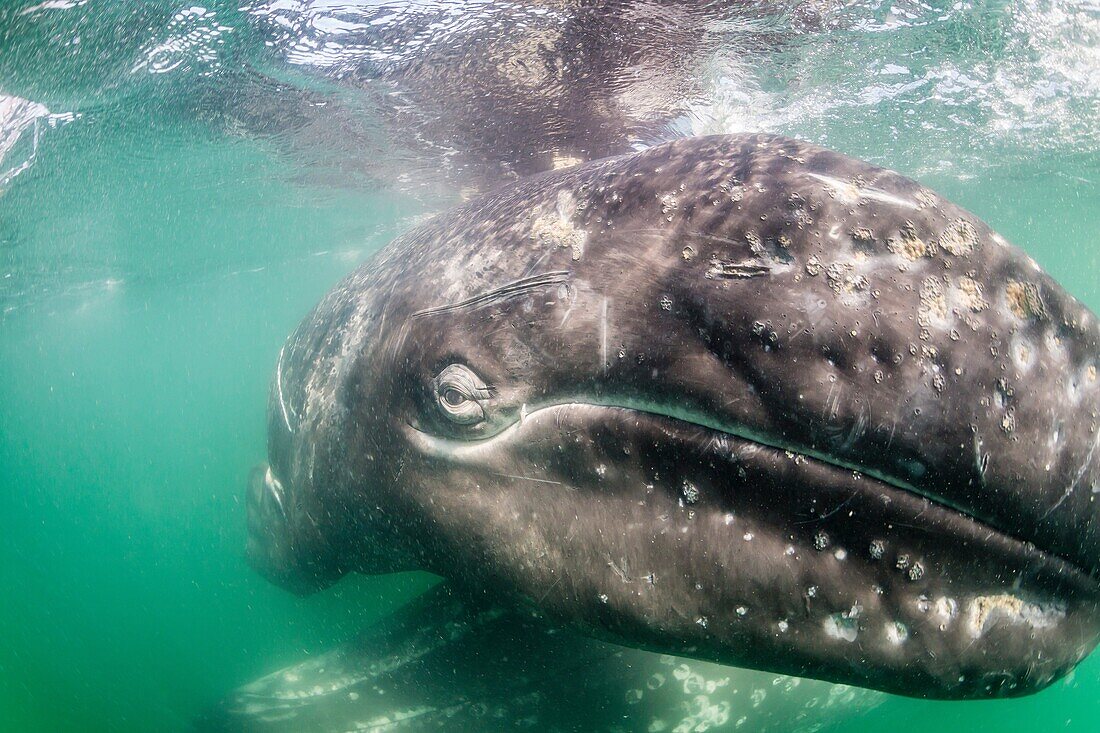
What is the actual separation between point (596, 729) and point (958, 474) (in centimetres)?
480

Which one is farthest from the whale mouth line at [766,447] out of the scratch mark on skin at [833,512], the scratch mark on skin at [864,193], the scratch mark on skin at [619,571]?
the scratch mark on skin at [864,193]

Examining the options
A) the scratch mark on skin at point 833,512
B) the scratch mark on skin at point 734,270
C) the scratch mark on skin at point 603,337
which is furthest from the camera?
the scratch mark on skin at point 603,337

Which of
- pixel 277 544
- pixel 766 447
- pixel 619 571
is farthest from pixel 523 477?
pixel 277 544

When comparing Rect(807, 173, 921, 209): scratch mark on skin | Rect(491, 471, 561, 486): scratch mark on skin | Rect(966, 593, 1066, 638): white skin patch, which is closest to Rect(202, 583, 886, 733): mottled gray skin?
Rect(491, 471, 561, 486): scratch mark on skin

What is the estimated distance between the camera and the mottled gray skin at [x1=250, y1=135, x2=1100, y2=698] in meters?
2.32

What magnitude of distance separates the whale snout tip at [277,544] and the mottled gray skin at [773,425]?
283 centimetres

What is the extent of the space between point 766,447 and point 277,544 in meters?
5.47

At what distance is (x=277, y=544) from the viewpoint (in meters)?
6.43

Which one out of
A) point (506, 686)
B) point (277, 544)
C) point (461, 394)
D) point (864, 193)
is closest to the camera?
point (864, 193)

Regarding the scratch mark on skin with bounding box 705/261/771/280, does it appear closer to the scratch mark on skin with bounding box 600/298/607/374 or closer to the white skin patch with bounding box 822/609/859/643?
the scratch mark on skin with bounding box 600/298/607/374

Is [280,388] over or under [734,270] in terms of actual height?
under

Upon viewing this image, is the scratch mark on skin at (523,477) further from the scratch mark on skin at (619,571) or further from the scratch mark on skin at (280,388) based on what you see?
the scratch mark on skin at (280,388)

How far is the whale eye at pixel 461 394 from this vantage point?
3.32 m

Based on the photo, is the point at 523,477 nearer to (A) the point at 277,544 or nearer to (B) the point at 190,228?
(A) the point at 277,544
